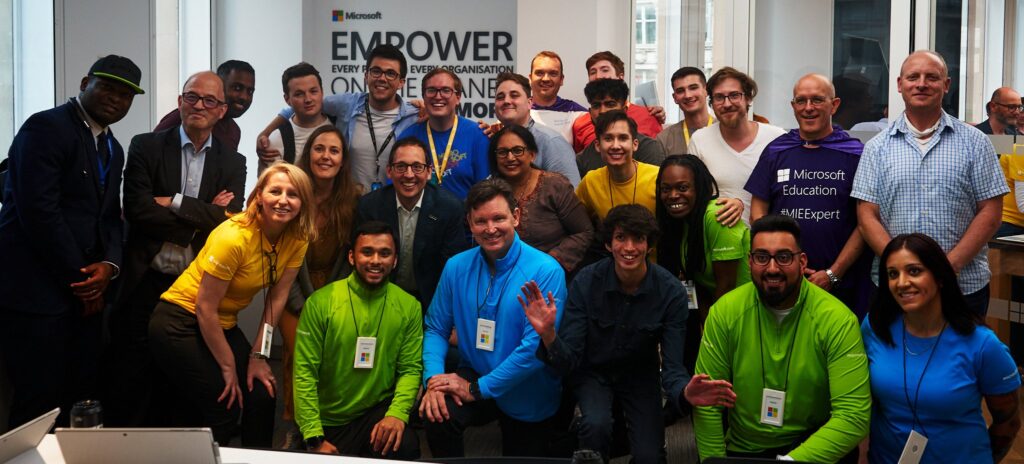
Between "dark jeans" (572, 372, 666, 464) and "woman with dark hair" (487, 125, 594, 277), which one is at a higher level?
"woman with dark hair" (487, 125, 594, 277)

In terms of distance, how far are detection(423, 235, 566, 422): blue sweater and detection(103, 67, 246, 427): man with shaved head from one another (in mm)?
1003

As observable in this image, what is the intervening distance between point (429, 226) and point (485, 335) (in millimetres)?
573

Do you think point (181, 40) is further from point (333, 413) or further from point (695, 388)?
point (695, 388)

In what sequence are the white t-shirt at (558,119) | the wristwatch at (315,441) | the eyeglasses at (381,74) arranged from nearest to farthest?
Result: the wristwatch at (315,441) < the eyeglasses at (381,74) < the white t-shirt at (558,119)

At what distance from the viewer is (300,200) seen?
359cm

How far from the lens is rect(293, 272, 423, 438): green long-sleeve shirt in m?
3.54

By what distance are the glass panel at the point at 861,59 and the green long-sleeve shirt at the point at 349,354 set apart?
3.71 meters

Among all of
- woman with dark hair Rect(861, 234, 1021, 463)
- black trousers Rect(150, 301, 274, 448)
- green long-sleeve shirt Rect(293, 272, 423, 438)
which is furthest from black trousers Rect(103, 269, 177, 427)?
woman with dark hair Rect(861, 234, 1021, 463)

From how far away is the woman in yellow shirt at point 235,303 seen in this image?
3.53 m

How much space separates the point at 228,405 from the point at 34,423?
1.49m

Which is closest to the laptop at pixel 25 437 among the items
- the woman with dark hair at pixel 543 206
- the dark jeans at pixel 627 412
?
the dark jeans at pixel 627 412

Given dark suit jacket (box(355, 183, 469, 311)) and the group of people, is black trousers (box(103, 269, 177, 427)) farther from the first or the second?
dark suit jacket (box(355, 183, 469, 311))

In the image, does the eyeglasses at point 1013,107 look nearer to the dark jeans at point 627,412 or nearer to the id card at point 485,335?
the dark jeans at point 627,412

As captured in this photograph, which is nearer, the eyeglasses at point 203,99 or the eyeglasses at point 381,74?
the eyeglasses at point 203,99
